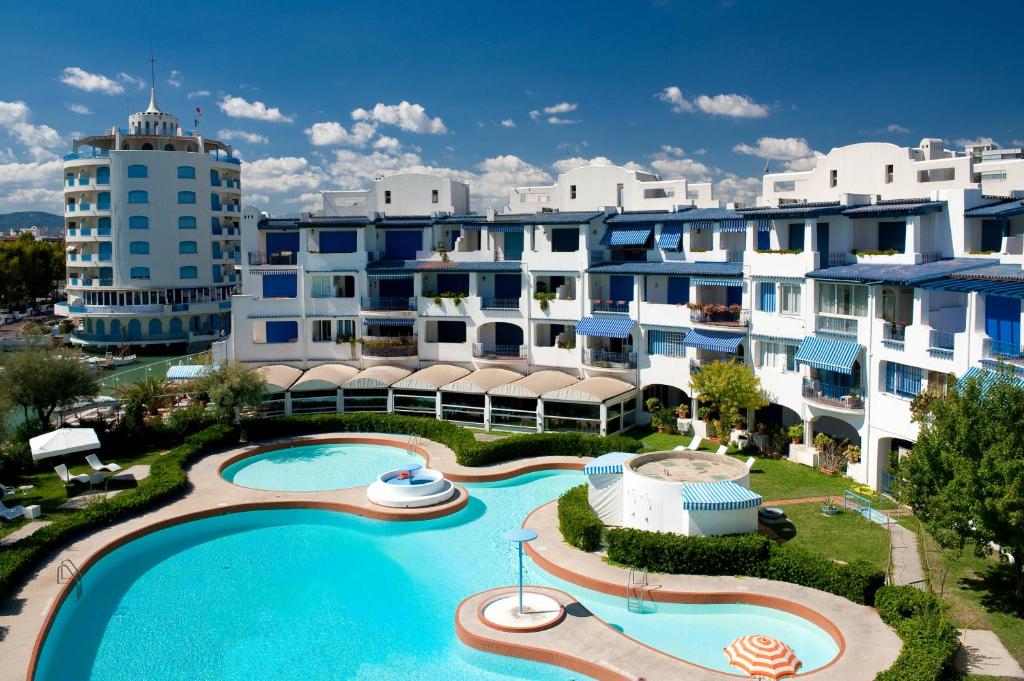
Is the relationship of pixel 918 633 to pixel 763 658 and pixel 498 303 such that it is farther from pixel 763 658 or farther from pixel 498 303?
pixel 498 303

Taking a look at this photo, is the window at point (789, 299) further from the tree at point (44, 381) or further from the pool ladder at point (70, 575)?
the tree at point (44, 381)

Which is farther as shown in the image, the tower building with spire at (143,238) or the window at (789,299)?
the tower building with spire at (143,238)

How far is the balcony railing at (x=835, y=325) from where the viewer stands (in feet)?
120

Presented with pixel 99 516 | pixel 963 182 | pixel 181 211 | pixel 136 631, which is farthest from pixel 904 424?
pixel 181 211

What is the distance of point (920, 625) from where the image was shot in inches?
824

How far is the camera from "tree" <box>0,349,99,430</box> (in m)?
40.5

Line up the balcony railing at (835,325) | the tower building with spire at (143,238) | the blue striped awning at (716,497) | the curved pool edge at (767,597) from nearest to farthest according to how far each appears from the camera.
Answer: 1. the curved pool edge at (767,597)
2. the blue striped awning at (716,497)
3. the balcony railing at (835,325)
4. the tower building with spire at (143,238)

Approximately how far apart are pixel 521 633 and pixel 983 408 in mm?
14674

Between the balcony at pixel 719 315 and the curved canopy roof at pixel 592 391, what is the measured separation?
5.59 meters

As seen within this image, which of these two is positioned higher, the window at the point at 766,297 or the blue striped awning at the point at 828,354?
the window at the point at 766,297

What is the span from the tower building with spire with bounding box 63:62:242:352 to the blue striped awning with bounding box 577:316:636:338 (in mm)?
57590

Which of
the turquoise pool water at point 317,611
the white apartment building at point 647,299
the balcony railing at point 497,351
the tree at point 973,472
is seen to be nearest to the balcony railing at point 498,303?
the white apartment building at point 647,299

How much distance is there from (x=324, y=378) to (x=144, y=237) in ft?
168

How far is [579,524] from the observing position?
29.2m
